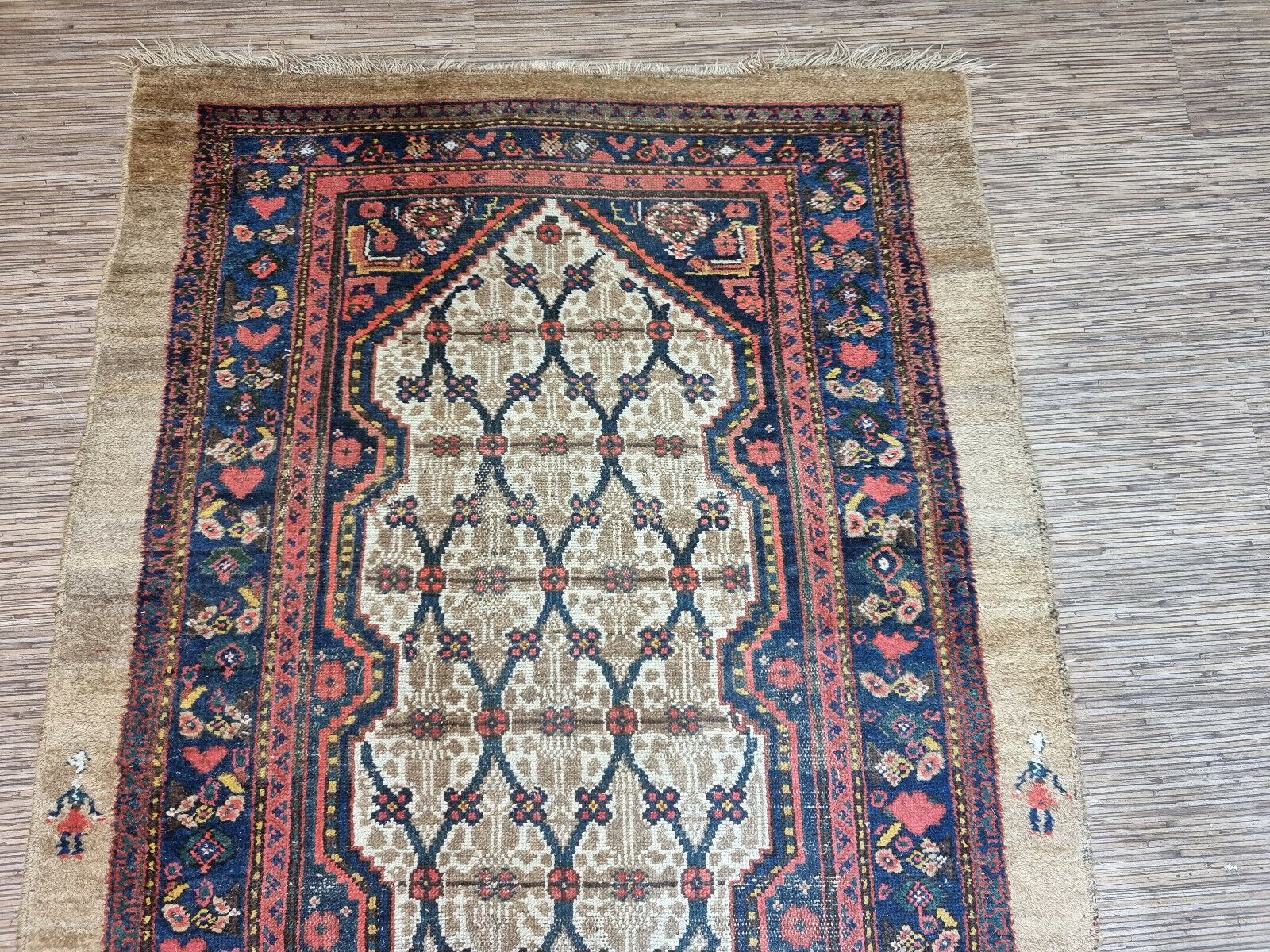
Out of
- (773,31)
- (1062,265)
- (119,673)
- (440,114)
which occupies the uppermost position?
(773,31)

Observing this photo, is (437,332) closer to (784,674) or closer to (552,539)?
(552,539)

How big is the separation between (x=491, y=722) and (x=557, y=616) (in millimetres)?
194

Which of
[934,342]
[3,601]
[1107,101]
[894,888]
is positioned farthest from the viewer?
[1107,101]

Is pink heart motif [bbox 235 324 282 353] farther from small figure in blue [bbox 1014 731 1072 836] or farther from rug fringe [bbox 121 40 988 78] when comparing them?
small figure in blue [bbox 1014 731 1072 836]

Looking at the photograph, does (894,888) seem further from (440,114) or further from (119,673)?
(440,114)

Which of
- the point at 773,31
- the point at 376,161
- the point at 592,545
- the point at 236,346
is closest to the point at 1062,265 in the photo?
the point at 773,31

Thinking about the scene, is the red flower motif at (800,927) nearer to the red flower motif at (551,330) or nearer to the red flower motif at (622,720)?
the red flower motif at (622,720)

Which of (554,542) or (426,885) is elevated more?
(554,542)

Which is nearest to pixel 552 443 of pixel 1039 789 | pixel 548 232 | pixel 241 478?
pixel 548 232

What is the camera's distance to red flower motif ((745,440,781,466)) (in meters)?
1.62

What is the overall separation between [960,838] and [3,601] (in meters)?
1.59

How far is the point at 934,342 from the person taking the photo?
1697 millimetres

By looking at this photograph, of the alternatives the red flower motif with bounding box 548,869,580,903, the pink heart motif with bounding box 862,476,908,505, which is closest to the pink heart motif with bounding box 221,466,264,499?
the red flower motif with bounding box 548,869,580,903

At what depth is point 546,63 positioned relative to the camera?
1854mm
